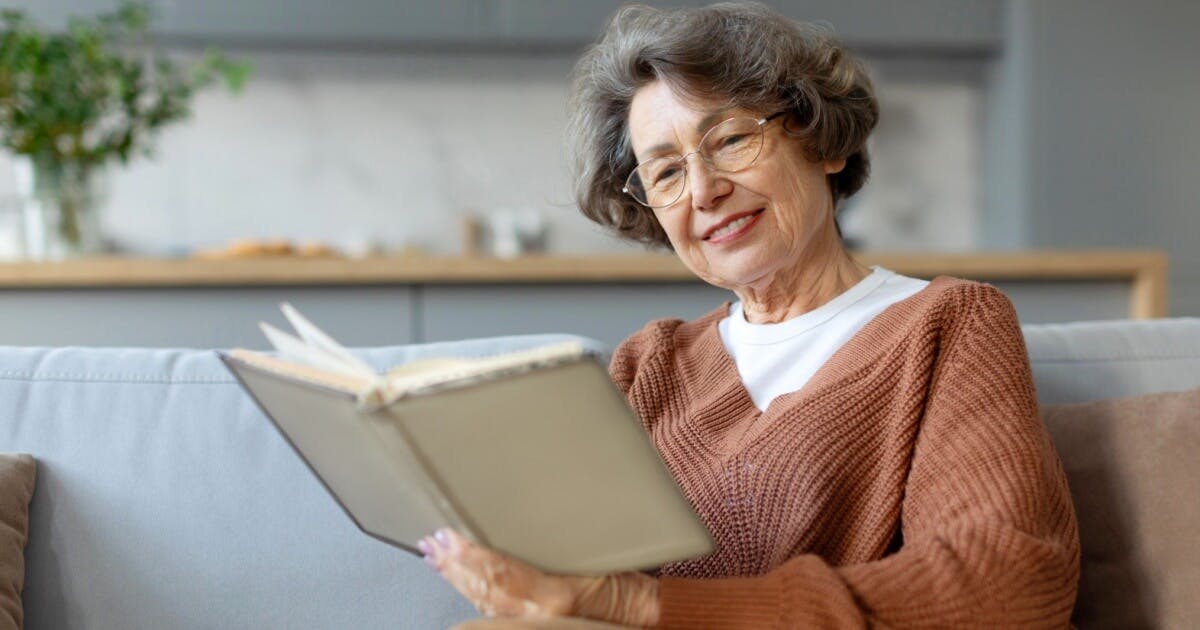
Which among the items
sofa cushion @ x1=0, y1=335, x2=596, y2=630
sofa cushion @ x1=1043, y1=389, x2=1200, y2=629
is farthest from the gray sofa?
sofa cushion @ x1=1043, y1=389, x2=1200, y2=629

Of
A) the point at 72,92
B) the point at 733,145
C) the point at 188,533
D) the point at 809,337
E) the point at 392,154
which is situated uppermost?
the point at 72,92

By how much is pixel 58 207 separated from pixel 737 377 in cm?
212

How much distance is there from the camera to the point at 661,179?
1.57 metres

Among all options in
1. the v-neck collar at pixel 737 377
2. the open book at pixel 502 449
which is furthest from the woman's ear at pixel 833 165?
the open book at pixel 502 449

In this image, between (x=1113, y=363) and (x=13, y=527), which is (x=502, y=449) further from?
(x=1113, y=363)

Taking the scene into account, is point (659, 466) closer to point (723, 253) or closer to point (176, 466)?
point (723, 253)

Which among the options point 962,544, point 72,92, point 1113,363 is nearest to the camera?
point 962,544

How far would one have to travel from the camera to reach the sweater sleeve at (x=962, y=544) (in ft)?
3.56

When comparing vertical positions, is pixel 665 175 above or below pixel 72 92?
below

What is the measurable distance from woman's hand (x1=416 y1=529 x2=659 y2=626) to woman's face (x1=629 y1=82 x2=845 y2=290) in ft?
1.78

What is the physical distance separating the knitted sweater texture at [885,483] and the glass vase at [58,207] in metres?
1.97

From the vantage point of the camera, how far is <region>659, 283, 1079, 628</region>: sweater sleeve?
109 cm

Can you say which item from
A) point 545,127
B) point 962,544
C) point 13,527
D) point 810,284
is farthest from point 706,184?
point 545,127

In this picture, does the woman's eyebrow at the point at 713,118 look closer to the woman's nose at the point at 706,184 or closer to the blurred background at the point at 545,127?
the woman's nose at the point at 706,184
